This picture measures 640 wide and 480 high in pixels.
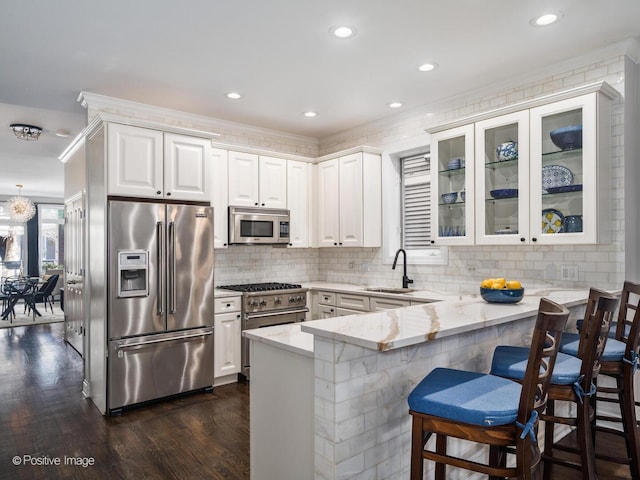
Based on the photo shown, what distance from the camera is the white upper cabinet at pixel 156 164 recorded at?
3506 millimetres

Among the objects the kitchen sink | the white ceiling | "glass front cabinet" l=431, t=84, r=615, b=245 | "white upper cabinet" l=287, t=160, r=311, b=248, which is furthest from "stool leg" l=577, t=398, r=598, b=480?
"white upper cabinet" l=287, t=160, r=311, b=248

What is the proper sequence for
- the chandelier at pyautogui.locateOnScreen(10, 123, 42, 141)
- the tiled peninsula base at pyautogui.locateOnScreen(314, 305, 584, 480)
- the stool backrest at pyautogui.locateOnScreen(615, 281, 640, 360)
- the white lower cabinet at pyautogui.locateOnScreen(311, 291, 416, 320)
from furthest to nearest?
1. the chandelier at pyautogui.locateOnScreen(10, 123, 42, 141)
2. the white lower cabinet at pyautogui.locateOnScreen(311, 291, 416, 320)
3. the stool backrest at pyautogui.locateOnScreen(615, 281, 640, 360)
4. the tiled peninsula base at pyautogui.locateOnScreen(314, 305, 584, 480)

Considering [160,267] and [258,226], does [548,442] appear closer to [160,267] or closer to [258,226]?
[160,267]

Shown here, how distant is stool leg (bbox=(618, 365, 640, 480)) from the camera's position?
2.22 m

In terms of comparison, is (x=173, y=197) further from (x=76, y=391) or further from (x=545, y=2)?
(x=545, y=2)

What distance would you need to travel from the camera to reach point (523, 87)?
3678 mm

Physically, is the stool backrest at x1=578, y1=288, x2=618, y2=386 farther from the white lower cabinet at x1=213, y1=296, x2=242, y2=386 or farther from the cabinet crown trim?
the white lower cabinet at x1=213, y1=296, x2=242, y2=386

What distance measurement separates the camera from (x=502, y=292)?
257cm

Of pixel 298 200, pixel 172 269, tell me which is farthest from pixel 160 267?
pixel 298 200

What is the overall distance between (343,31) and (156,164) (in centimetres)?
192

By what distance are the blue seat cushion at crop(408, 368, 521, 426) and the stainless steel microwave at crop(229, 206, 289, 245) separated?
3153 millimetres

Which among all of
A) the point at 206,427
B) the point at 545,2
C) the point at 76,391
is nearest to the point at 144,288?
the point at 206,427

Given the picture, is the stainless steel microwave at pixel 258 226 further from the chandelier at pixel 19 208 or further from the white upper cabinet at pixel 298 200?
the chandelier at pixel 19 208

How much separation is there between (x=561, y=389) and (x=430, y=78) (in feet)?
9.05
